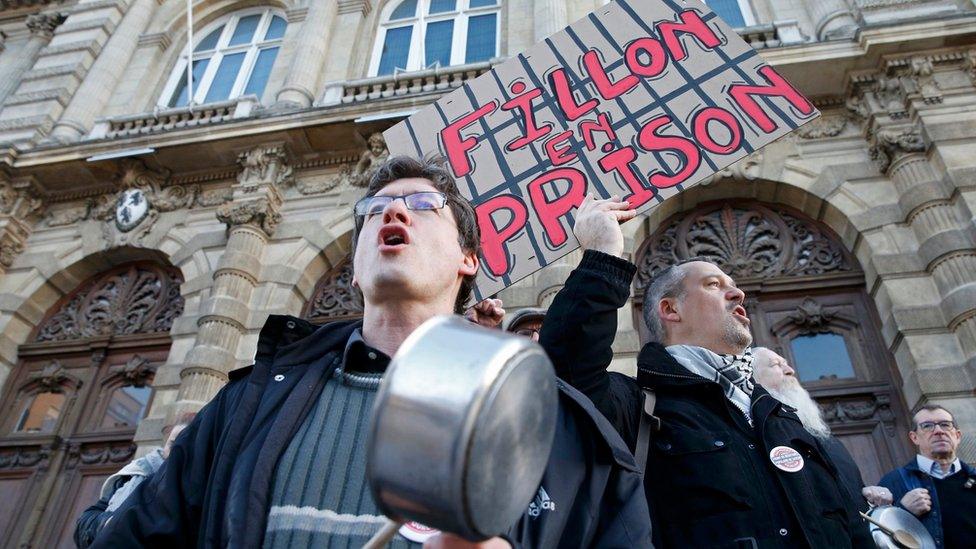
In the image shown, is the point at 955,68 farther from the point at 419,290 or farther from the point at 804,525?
the point at 419,290

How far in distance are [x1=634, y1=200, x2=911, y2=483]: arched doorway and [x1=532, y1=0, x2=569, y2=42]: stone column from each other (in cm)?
360

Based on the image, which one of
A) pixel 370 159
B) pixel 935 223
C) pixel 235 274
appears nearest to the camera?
pixel 935 223

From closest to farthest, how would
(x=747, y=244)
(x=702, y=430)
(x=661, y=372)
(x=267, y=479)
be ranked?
1. (x=267, y=479)
2. (x=702, y=430)
3. (x=661, y=372)
4. (x=747, y=244)

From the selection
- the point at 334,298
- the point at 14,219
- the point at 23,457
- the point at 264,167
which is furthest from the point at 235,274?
the point at 14,219

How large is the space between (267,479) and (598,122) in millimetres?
2844

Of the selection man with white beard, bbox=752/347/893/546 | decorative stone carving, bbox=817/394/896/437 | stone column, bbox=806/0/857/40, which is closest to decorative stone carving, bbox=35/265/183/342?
man with white beard, bbox=752/347/893/546

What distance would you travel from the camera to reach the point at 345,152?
371 inches

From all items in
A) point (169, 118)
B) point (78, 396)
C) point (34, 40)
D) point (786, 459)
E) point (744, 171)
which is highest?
point (34, 40)

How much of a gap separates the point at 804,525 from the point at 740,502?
20 cm

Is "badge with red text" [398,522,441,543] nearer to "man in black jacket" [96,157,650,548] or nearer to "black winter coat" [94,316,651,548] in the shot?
"man in black jacket" [96,157,650,548]

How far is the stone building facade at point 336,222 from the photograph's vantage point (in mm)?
6781

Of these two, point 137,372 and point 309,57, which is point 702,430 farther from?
point 309,57

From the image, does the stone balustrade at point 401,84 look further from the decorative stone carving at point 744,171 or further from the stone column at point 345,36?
Result: the decorative stone carving at point 744,171

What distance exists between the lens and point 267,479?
4.49 ft
